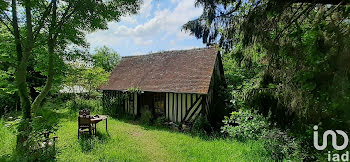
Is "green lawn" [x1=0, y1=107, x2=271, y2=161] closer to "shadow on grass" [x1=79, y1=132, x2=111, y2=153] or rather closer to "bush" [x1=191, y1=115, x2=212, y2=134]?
"shadow on grass" [x1=79, y1=132, x2=111, y2=153]

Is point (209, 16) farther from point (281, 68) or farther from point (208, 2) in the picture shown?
point (281, 68)

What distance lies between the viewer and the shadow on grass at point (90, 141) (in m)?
5.26

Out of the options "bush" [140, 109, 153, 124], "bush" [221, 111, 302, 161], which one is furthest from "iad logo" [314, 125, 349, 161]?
"bush" [140, 109, 153, 124]

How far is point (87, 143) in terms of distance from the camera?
554cm

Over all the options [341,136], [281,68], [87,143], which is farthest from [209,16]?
[87,143]

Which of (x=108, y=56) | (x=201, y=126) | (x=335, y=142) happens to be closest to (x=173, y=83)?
(x=201, y=126)

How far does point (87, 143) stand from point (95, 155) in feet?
3.33

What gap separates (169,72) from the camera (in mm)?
9547

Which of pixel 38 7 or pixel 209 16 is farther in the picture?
pixel 38 7

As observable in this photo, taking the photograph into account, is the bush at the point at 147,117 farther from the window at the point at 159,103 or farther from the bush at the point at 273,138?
the bush at the point at 273,138

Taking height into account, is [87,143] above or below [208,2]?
below

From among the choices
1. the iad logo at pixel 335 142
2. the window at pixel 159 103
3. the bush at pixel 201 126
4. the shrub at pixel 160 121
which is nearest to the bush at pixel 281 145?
the iad logo at pixel 335 142

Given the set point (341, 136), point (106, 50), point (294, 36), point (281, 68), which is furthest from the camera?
point (106, 50)

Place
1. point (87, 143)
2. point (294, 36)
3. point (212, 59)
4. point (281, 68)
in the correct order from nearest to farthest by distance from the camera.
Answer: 1. point (294, 36)
2. point (281, 68)
3. point (87, 143)
4. point (212, 59)
